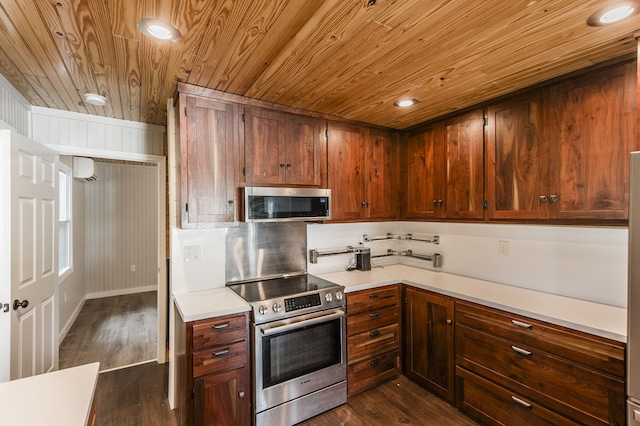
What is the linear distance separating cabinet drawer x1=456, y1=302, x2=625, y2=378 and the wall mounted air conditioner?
17.7 ft

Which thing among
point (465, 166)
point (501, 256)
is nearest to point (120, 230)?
point (465, 166)

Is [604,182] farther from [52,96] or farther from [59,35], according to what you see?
[52,96]

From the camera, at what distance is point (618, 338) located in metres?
1.56

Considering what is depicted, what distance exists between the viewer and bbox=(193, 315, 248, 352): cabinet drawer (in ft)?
6.24

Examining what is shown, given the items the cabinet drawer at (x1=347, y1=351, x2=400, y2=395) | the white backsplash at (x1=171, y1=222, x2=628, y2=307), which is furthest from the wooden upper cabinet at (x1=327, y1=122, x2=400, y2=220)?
the cabinet drawer at (x1=347, y1=351, x2=400, y2=395)

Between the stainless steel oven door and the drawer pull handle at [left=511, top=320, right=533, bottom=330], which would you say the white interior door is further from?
the drawer pull handle at [left=511, top=320, right=533, bottom=330]

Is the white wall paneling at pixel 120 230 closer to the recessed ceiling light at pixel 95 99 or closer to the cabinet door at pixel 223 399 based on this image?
the recessed ceiling light at pixel 95 99

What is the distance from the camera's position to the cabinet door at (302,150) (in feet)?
8.65

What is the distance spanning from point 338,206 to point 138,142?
6.90 feet

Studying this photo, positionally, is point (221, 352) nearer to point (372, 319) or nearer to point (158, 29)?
point (372, 319)

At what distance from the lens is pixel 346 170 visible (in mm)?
2959

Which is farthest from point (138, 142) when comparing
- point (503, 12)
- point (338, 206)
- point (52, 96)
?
point (503, 12)

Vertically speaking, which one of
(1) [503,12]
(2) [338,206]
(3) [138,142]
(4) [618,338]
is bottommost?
(4) [618,338]

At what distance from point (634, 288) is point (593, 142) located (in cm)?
102
